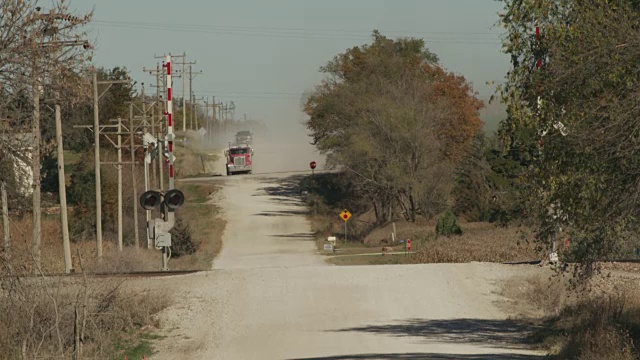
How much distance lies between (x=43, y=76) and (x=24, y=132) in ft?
6.46

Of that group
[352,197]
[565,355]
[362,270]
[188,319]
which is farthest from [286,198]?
[565,355]

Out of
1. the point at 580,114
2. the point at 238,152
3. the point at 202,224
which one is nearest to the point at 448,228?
the point at 202,224

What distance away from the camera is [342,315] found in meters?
26.3

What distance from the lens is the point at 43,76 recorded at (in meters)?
16.1

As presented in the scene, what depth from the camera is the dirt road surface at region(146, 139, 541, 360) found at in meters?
21.1

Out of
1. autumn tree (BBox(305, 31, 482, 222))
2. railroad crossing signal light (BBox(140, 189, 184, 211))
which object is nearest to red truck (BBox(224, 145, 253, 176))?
autumn tree (BBox(305, 31, 482, 222))

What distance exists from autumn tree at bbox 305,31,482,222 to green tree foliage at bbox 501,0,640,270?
54606 millimetres

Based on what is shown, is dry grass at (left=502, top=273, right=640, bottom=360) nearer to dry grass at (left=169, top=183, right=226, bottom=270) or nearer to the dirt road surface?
the dirt road surface

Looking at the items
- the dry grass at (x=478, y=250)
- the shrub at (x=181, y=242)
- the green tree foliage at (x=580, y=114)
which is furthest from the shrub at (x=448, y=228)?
the green tree foliage at (x=580, y=114)

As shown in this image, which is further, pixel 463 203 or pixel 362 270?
pixel 463 203

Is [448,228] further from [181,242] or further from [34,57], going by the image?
[34,57]

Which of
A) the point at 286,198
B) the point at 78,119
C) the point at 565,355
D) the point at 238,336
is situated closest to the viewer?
the point at 565,355

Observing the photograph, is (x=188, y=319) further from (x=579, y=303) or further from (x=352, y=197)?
(x=352, y=197)

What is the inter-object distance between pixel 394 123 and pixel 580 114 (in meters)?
58.6
